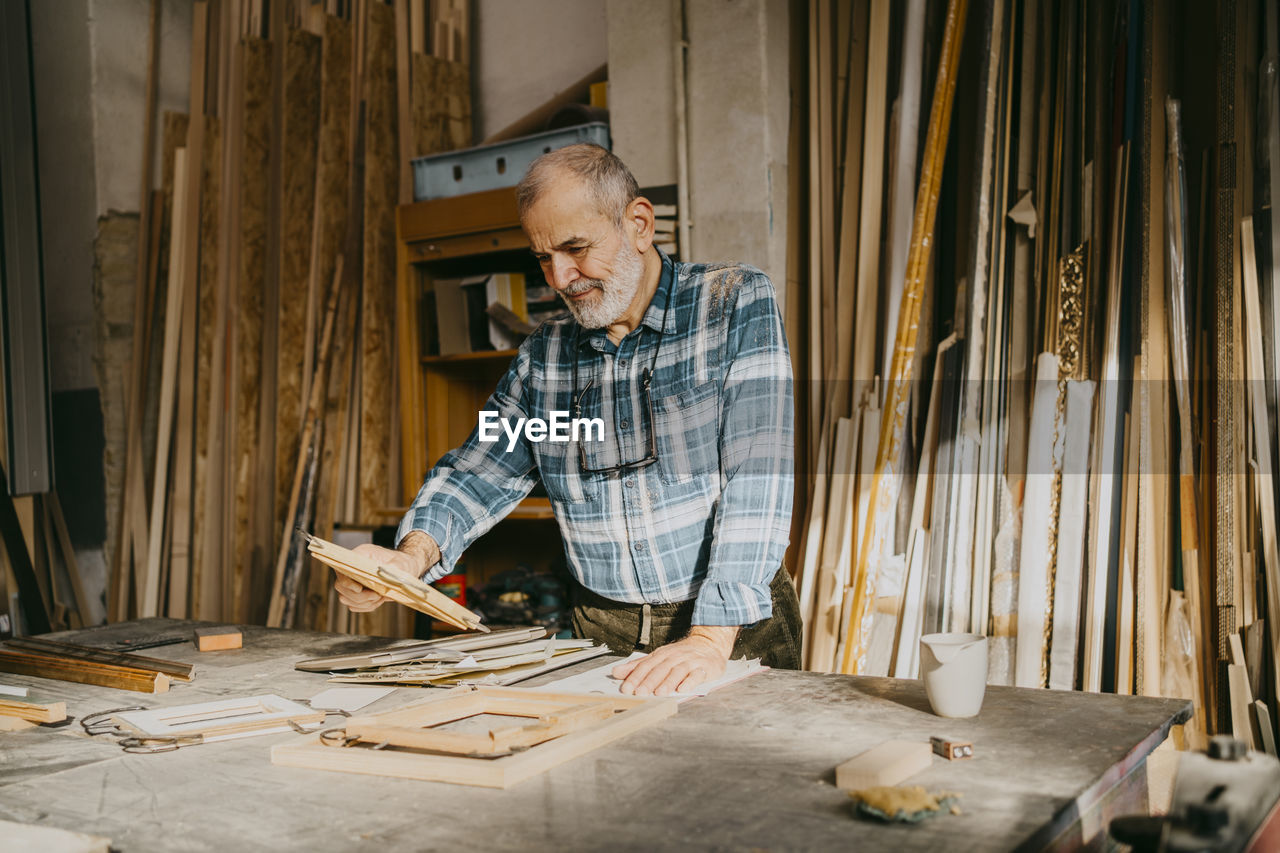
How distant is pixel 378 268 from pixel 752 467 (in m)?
2.49

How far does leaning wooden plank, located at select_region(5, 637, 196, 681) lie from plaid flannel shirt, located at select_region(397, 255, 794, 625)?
1.54 feet

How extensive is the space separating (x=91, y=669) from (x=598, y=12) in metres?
2.95

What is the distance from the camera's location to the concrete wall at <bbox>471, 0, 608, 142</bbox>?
3.91 metres

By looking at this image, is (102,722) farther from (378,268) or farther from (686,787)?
(378,268)

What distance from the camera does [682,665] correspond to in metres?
1.55

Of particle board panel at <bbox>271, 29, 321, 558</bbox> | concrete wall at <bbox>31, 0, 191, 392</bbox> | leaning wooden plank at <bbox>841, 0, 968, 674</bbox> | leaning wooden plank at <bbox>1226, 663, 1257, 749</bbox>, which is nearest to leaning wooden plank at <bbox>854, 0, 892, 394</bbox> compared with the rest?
leaning wooden plank at <bbox>841, 0, 968, 674</bbox>

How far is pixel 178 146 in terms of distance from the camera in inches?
177

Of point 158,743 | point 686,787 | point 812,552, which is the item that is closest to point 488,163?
point 812,552

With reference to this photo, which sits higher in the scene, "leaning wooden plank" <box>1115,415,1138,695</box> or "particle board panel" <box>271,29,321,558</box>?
"particle board panel" <box>271,29,321,558</box>

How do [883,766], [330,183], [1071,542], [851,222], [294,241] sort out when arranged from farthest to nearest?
1. [294,241]
2. [330,183]
3. [851,222]
4. [1071,542]
5. [883,766]

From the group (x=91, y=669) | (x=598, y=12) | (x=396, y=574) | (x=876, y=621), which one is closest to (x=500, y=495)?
(x=396, y=574)

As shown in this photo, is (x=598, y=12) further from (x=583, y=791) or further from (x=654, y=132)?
(x=583, y=791)

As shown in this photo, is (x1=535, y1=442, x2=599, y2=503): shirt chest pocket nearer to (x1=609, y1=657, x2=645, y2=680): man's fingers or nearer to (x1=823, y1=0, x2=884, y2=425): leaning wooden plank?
(x1=609, y1=657, x2=645, y2=680): man's fingers

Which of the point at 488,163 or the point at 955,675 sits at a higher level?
the point at 488,163
